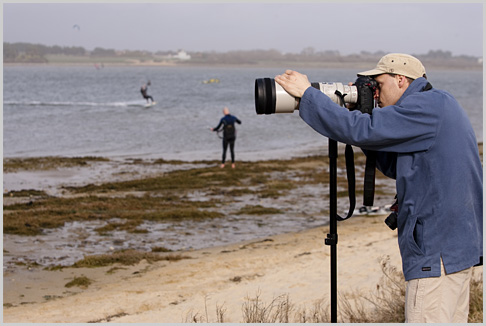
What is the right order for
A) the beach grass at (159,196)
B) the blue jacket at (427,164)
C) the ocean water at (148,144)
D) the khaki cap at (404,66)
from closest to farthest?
the blue jacket at (427,164), the khaki cap at (404,66), the ocean water at (148,144), the beach grass at (159,196)

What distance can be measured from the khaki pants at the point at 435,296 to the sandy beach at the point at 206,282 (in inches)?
113

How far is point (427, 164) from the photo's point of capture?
8.98ft

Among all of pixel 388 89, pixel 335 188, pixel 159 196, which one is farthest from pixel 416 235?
pixel 159 196

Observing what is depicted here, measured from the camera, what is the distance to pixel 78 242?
10578 millimetres

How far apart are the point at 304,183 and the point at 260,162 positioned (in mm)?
4530

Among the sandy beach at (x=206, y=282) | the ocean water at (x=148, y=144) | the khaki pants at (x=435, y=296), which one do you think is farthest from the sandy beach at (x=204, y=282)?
the khaki pants at (x=435, y=296)

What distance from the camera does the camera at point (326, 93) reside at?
9.65 feet

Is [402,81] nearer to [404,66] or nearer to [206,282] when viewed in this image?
[404,66]

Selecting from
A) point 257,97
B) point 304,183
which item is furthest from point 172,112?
point 257,97

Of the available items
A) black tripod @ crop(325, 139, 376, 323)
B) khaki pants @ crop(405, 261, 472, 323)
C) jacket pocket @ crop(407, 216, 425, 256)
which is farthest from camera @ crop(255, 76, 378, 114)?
khaki pants @ crop(405, 261, 472, 323)

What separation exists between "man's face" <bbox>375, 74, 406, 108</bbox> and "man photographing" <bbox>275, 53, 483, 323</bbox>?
0.18ft

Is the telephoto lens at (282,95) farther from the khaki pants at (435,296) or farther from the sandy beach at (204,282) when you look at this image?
the sandy beach at (204,282)

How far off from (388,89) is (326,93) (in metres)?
0.28

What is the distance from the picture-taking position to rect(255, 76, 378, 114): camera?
2.94 metres
